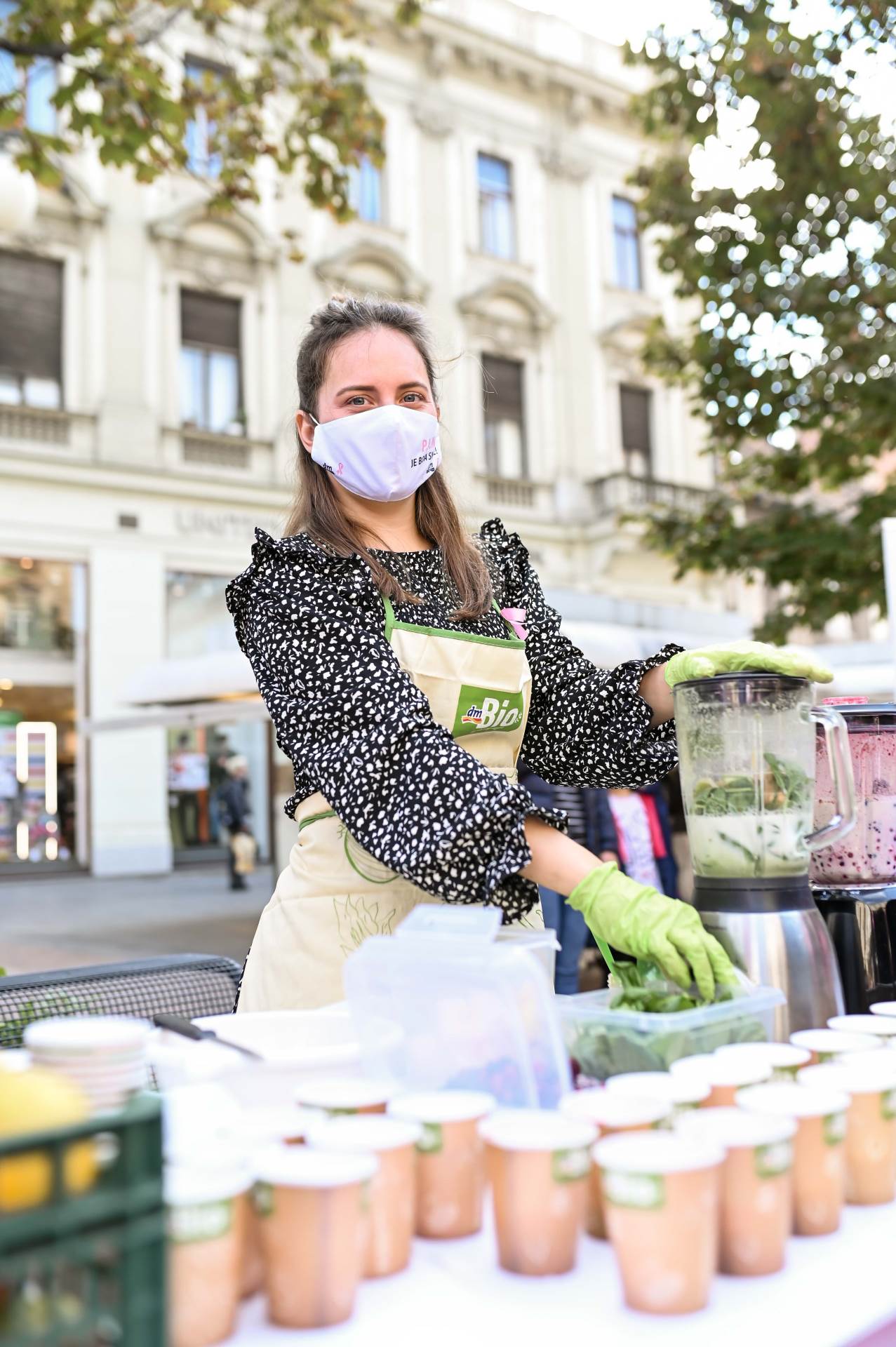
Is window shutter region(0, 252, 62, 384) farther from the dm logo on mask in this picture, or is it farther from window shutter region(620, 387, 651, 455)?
the dm logo on mask

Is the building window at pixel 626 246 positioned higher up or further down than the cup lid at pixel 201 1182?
higher up

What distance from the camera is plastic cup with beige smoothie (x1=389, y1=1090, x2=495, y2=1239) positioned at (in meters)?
0.87

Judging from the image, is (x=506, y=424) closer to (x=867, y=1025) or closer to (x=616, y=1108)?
(x=867, y=1025)

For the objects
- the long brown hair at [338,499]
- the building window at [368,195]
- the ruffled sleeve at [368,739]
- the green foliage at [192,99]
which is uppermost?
the building window at [368,195]

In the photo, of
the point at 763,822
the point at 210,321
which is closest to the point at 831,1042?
the point at 763,822

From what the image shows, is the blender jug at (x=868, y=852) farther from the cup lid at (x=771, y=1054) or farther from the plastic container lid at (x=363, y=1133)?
the plastic container lid at (x=363, y=1133)

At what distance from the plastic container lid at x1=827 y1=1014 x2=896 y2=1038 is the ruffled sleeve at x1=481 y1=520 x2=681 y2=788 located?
0.64 meters

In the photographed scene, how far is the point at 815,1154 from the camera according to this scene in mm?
896

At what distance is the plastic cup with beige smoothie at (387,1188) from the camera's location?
81cm

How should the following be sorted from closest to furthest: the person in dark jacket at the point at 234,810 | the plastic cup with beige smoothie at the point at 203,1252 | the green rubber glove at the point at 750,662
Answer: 1. the plastic cup with beige smoothie at the point at 203,1252
2. the green rubber glove at the point at 750,662
3. the person in dark jacket at the point at 234,810

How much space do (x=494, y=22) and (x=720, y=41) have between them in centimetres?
1195

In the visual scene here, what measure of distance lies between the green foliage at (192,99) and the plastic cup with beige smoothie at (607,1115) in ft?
14.2

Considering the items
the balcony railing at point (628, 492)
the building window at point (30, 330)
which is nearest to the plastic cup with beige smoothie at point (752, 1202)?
the building window at point (30, 330)

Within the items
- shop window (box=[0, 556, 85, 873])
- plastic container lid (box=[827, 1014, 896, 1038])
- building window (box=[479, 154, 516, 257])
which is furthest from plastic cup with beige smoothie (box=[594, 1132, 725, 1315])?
building window (box=[479, 154, 516, 257])
